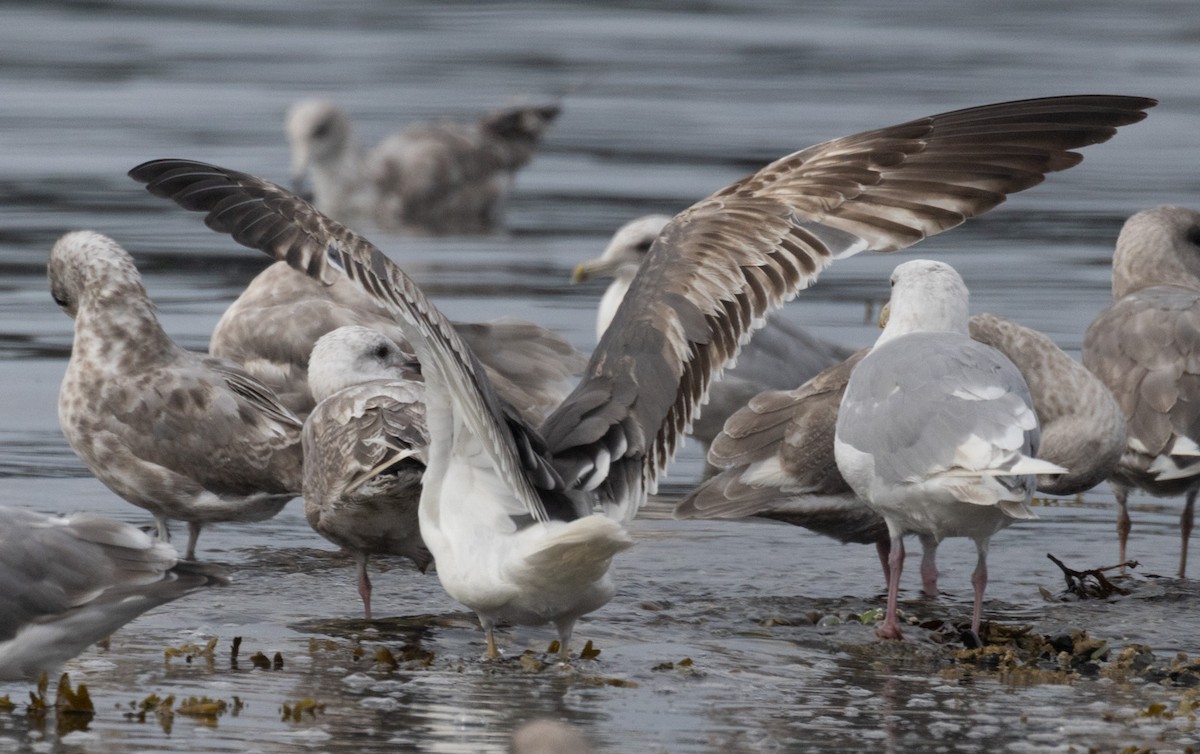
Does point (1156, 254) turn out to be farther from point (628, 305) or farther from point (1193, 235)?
point (628, 305)

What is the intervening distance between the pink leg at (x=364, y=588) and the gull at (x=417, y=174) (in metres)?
10.8

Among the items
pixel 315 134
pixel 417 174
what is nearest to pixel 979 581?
pixel 315 134

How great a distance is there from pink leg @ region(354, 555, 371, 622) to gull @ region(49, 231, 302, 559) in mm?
711

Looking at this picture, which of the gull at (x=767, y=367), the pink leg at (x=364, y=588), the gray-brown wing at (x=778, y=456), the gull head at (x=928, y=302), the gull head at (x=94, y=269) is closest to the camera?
the pink leg at (x=364, y=588)

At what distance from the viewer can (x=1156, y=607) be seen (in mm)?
7484

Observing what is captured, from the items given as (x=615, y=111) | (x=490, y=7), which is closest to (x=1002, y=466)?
(x=615, y=111)

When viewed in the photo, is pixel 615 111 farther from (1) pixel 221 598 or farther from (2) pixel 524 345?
(1) pixel 221 598

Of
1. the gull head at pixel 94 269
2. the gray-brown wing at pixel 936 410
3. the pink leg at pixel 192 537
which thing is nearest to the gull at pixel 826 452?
the gray-brown wing at pixel 936 410

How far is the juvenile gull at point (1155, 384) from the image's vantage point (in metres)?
8.41

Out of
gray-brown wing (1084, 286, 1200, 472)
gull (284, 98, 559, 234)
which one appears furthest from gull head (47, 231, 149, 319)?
gull (284, 98, 559, 234)

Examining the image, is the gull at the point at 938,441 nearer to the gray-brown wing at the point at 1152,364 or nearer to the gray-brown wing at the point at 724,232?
the gray-brown wing at the point at 724,232

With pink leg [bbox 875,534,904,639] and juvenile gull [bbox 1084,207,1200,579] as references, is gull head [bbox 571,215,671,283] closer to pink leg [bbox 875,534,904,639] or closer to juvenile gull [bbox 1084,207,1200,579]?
juvenile gull [bbox 1084,207,1200,579]

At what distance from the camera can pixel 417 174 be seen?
739 inches

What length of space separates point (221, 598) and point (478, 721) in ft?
6.13
